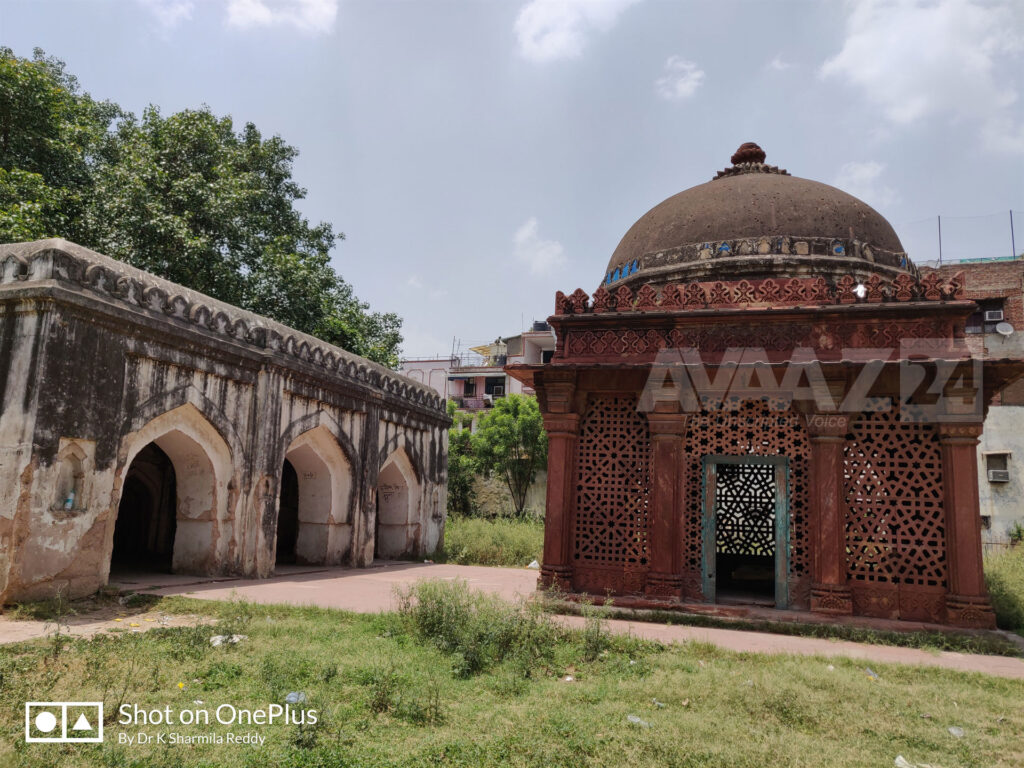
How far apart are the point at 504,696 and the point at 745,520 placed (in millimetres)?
7828

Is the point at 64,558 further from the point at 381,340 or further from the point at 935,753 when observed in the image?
the point at 381,340

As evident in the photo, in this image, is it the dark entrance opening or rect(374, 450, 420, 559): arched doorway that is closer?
the dark entrance opening

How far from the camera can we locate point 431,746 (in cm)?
379

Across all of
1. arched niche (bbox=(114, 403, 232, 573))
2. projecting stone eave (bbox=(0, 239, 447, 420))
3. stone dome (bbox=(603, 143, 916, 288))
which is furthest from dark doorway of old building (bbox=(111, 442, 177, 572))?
stone dome (bbox=(603, 143, 916, 288))

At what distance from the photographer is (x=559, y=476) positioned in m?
8.52

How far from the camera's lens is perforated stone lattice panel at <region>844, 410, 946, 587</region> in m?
7.55

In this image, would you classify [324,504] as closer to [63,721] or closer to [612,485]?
[612,485]

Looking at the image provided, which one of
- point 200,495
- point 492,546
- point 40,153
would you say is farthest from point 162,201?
point 492,546

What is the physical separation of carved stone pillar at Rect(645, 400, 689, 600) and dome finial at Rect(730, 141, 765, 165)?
5636mm

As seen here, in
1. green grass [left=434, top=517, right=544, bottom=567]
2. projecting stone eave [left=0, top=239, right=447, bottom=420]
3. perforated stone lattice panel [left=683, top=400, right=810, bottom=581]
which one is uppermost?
projecting stone eave [left=0, top=239, right=447, bottom=420]

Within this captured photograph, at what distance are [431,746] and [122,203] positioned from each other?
15.3 meters

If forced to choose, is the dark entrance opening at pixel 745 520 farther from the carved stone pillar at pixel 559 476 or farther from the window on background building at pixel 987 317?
the window on background building at pixel 987 317

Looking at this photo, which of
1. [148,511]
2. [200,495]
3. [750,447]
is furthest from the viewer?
[148,511]

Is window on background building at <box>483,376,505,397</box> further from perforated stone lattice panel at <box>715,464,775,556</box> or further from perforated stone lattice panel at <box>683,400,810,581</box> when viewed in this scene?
perforated stone lattice panel at <box>683,400,810,581</box>
